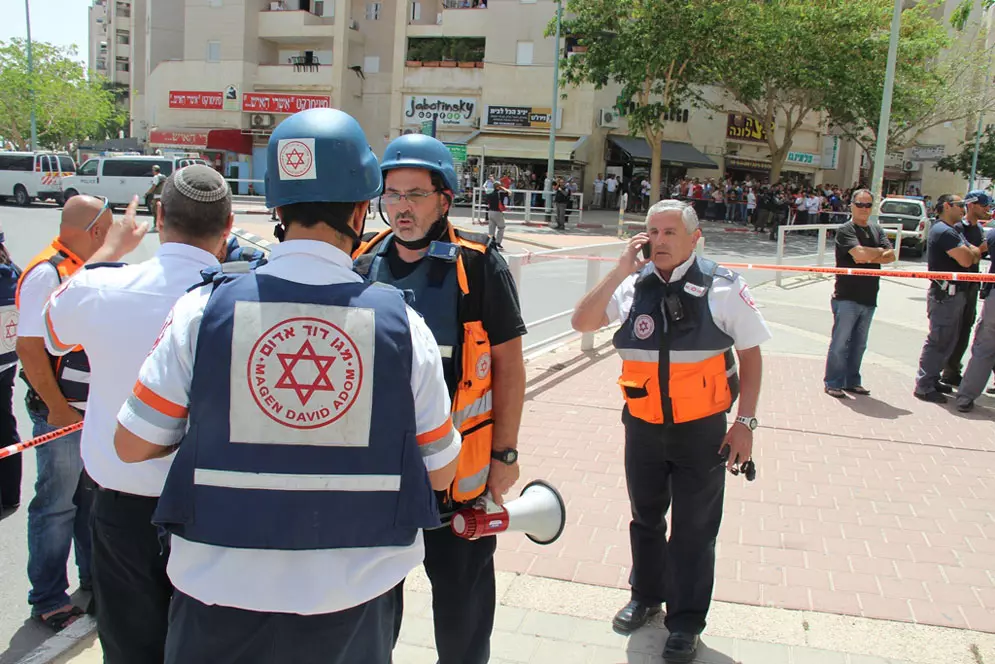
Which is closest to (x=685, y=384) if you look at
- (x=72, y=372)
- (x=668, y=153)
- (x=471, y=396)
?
(x=471, y=396)

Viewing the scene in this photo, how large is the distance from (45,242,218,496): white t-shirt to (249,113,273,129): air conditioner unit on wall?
139ft

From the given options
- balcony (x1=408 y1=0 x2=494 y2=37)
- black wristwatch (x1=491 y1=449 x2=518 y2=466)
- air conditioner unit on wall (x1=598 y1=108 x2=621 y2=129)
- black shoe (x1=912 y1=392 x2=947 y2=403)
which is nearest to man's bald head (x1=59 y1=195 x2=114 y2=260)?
black wristwatch (x1=491 y1=449 x2=518 y2=466)

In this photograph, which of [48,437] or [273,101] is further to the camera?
[273,101]

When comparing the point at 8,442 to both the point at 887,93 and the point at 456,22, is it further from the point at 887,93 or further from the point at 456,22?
the point at 456,22

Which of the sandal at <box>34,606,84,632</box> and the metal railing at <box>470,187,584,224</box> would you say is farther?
the metal railing at <box>470,187,584,224</box>

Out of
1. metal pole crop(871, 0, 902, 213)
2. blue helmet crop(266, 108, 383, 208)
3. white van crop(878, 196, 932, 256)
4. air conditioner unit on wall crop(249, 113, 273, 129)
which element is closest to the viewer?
blue helmet crop(266, 108, 383, 208)

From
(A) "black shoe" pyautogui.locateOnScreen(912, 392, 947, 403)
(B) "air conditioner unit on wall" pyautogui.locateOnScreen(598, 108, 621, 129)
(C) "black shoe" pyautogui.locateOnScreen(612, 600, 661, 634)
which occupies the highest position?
(B) "air conditioner unit on wall" pyautogui.locateOnScreen(598, 108, 621, 129)

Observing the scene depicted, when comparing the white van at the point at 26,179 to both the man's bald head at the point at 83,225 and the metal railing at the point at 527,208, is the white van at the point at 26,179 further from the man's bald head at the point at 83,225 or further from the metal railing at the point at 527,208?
Answer: the man's bald head at the point at 83,225

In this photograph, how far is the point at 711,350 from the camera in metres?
3.44

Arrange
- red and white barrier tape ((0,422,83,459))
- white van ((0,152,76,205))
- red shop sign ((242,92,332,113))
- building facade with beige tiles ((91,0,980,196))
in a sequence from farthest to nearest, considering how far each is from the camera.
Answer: red shop sign ((242,92,332,113)), building facade with beige tiles ((91,0,980,196)), white van ((0,152,76,205)), red and white barrier tape ((0,422,83,459))

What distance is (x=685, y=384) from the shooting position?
342cm

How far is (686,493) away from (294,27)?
43496 mm

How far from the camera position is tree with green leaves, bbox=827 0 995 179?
30.1 m

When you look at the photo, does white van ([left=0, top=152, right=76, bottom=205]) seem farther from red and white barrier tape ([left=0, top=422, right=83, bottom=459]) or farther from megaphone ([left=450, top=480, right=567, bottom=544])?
megaphone ([left=450, top=480, right=567, bottom=544])
